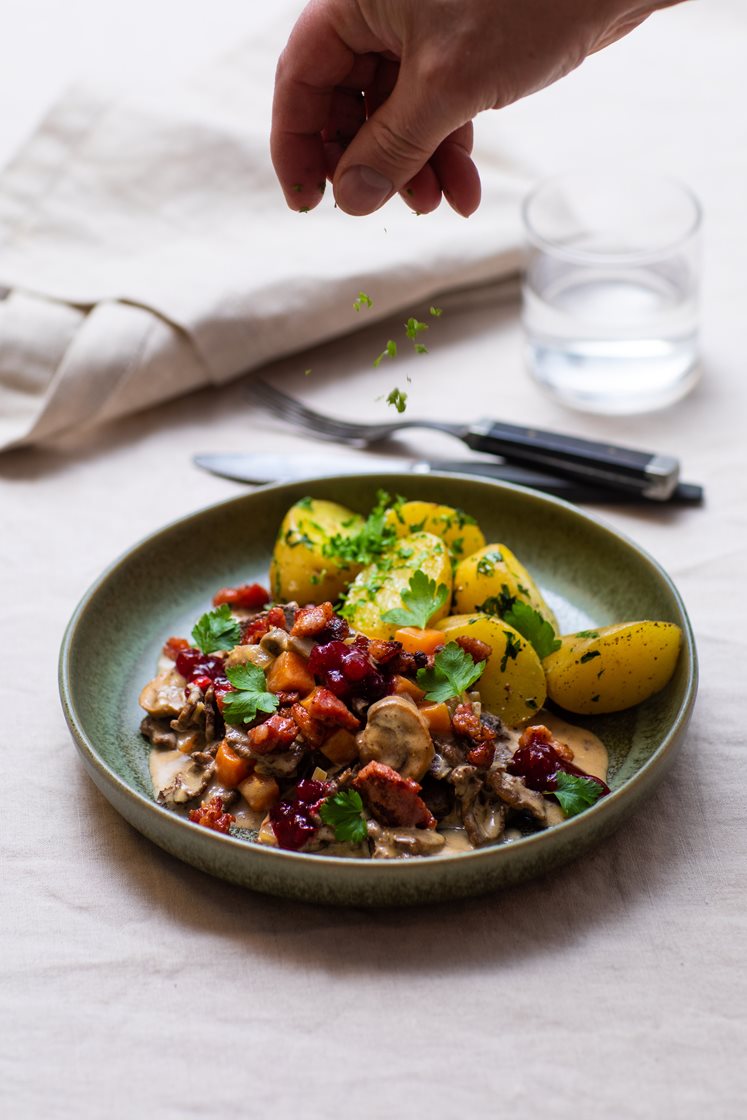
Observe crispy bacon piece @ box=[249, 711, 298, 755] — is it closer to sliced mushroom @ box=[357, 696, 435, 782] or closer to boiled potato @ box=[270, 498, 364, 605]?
sliced mushroom @ box=[357, 696, 435, 782]

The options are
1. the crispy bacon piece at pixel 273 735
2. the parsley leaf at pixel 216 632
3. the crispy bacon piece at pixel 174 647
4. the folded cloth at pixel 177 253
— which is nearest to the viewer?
the crispy bacon piece at pixel 273 735

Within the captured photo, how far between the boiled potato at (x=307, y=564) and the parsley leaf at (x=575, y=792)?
0.78 m

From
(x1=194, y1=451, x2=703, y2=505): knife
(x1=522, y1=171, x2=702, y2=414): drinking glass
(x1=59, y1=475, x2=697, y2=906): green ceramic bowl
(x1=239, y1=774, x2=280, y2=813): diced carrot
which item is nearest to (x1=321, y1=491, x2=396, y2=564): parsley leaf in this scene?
(x1=59, y1=475, x2=697, y2=906): green ceramic bowl

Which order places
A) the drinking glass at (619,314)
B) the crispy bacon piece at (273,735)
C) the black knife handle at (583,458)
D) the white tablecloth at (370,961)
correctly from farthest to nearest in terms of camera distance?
the drinking glass at (619,314)
the black knife handle at (583,458)
the crispy bacon piece at (273,735)
the white tablecloth at (370,961)

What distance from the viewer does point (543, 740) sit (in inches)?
102

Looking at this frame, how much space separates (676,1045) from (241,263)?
2.95 meters

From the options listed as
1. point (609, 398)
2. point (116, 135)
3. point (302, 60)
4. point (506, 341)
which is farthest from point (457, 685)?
point (116, 135)

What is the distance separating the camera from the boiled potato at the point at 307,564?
299cm

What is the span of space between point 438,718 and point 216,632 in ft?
2.07

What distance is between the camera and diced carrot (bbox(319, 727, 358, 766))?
2.48m

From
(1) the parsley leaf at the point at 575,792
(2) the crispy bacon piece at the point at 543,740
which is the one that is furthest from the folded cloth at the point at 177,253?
(1) the parsley leaf at the point at 575,792

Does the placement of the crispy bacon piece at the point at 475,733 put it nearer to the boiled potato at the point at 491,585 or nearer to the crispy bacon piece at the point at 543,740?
the crispy bacon piece at the point at 543,740

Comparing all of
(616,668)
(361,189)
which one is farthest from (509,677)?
(361,189)

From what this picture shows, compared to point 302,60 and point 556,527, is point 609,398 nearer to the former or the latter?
point 556,527
